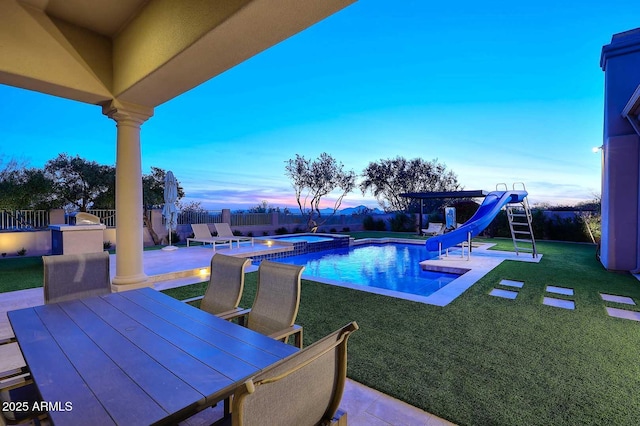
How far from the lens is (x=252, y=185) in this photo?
2220 centimetres

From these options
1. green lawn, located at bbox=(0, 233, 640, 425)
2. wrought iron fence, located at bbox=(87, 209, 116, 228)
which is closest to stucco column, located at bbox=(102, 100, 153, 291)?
green lawn, located at bbox=(0, 233, 640, 425)

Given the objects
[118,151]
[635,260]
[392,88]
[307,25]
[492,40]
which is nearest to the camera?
[307,25]

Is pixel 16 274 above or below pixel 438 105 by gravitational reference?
below

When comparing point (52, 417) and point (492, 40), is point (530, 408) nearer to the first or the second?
point (52, 417)

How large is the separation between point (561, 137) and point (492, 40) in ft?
23.4

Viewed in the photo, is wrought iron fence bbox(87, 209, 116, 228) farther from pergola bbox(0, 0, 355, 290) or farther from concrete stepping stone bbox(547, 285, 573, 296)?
concrete stepping stone bbox(547, 285, 573, 296)

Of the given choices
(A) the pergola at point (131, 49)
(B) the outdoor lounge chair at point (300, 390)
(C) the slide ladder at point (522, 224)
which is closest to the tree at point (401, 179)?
(C) the slide ladder at point (522, 224)

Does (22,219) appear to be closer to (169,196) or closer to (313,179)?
(169,196)

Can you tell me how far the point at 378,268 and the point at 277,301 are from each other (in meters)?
6.77

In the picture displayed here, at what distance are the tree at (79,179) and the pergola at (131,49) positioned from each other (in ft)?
34.1

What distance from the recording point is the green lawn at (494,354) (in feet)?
Result: 7.11

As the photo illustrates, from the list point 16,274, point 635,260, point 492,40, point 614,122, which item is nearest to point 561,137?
point 492,40

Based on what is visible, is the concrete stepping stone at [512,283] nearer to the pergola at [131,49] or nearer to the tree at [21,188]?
the pergola at [131,49]

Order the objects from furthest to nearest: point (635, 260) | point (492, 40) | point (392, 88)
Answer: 1. point (392, 88)
2. point (492, 40)
3. point (635, 260)
